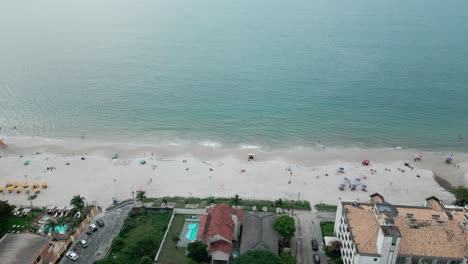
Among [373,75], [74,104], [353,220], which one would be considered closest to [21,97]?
[74,104]

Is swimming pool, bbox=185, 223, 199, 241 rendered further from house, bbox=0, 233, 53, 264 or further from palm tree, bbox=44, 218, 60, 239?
house, bbox=0, 233, 53, 264

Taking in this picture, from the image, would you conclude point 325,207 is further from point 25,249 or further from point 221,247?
point 25,249

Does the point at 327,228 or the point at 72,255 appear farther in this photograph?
the point at 327,228

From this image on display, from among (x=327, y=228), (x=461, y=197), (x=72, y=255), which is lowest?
(x=72, y=255)

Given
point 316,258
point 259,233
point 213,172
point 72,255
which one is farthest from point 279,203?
point 72,255

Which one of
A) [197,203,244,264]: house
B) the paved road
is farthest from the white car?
[197,203,244,264]: house

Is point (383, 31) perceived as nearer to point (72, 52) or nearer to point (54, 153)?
point (72, 52)
